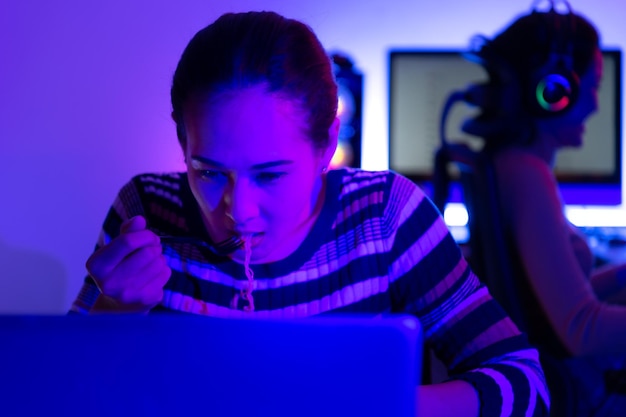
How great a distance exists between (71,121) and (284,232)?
1.72 meters

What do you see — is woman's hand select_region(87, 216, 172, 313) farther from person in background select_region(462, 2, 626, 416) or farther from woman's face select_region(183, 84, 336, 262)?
person in background select_region(462, 2, 626, 416)

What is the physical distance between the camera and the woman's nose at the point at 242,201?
2.77 feet

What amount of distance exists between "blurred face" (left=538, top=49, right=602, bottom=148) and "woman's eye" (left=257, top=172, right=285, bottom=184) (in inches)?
32.4

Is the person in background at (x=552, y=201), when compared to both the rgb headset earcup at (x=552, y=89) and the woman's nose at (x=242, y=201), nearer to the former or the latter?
the rgb headset earcup at (x=552, y=89)

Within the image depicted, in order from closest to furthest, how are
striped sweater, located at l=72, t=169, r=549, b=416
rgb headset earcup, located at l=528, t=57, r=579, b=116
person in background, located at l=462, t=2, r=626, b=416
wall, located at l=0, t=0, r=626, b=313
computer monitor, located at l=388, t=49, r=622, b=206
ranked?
striped sweater, located at l=72, t=169, r=549, b=416, person in background, located at l=462, t=2, r=626, b=416, rgb headset earcup, located at l=528, t=57, r=579, b=116, wall, located at l=0, t=0, r=626, b=313, computer monitor, located at l=388, t=49, r=622, b=206

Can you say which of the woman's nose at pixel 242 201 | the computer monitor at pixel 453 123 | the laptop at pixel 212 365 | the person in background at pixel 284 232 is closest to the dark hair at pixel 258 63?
the person in background at pixel 284 232

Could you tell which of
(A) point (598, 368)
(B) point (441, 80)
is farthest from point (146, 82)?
(A) point (598, 368)

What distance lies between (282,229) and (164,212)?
0.24m

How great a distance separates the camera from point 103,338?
0.39 meters

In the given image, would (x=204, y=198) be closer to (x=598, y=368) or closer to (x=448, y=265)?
(x=448, y=265)

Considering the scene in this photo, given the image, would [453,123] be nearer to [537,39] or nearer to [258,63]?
[537,39]

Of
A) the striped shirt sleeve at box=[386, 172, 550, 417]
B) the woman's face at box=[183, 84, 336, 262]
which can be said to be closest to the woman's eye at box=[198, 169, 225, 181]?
the woman's face at box=[183, 84, 336, 262]

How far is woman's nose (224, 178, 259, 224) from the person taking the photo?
844 mm

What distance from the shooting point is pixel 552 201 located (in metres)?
1.31
